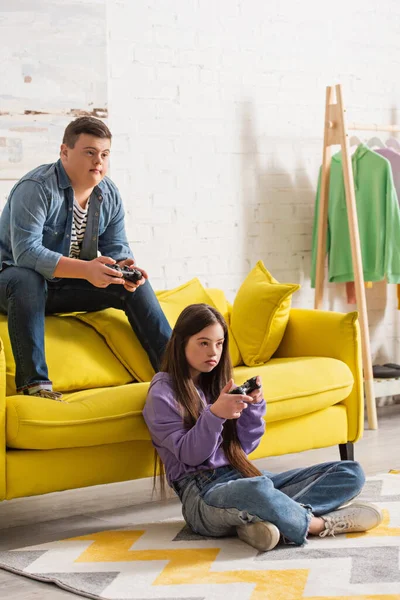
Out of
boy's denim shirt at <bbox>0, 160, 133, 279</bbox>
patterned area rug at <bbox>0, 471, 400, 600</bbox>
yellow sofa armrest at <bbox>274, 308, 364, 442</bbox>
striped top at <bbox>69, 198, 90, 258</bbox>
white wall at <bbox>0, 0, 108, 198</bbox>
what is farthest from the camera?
white wall at <bbox>0, 0, 108, 198</bbox>

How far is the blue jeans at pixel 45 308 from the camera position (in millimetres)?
2861

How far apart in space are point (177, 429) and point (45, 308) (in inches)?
31.7

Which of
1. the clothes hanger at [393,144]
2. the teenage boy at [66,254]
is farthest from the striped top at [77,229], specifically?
the clothes hanger at [393,144]

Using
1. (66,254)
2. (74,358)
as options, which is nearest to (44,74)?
(66,254)

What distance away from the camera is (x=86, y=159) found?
3033 mm

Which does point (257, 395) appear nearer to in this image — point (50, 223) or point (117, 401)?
point (117, 401)

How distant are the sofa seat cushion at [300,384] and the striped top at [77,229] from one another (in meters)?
0.67

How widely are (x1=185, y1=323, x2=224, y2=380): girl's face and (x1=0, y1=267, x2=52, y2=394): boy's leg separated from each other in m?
0.45

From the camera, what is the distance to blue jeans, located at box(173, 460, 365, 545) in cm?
246

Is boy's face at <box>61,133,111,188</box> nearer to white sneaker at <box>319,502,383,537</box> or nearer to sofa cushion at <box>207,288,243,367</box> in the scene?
sofa cushion at <box>207,288,243,367</box>

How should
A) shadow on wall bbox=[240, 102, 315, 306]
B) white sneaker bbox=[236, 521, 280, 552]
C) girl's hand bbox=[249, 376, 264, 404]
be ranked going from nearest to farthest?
white sneaker bbox=[236, 521, 280, 552], girl's hand bbox=[249, 376, 264, 404], shadow on wall bbox=[240, 102, 315, 306]

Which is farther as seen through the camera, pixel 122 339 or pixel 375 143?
pixel 375 143

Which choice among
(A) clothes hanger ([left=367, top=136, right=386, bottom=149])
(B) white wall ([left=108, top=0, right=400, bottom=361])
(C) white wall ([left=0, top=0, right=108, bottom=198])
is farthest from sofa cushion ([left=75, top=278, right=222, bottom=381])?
(A) clothes hanger ([left=367, top=136, right=386, bottom=149])

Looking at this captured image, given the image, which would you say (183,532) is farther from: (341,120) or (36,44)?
(341,120)
